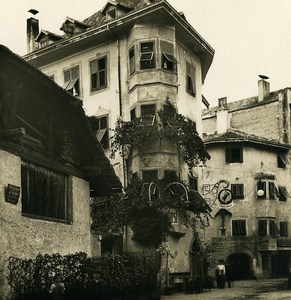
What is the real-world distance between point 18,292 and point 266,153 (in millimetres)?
34903

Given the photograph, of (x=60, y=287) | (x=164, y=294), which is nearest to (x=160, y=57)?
(x=164, y=294)

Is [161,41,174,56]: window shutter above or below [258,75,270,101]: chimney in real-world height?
below

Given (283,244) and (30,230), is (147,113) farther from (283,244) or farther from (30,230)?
(283,244)

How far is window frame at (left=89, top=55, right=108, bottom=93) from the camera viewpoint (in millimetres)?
32625

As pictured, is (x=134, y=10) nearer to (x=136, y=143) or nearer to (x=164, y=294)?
(x=136, y=143)

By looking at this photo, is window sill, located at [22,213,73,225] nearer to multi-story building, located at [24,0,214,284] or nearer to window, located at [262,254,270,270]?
multi-story building, located at [24,0,214,284]

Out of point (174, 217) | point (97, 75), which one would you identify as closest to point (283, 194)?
point (174, 217)

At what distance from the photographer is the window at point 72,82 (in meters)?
33.6

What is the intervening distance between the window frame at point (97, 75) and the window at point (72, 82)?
104 cm

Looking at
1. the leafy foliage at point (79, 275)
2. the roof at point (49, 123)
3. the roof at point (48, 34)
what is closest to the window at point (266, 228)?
the roof at point (48, 34)

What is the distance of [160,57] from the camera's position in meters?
30.3

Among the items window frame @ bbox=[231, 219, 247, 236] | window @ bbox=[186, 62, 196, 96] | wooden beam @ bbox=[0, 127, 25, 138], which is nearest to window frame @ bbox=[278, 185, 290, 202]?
window frame @ bbox=[231, 219, 247, 236]

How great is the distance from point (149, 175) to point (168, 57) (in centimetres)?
616

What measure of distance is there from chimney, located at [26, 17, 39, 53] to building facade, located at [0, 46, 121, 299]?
21627 mm
